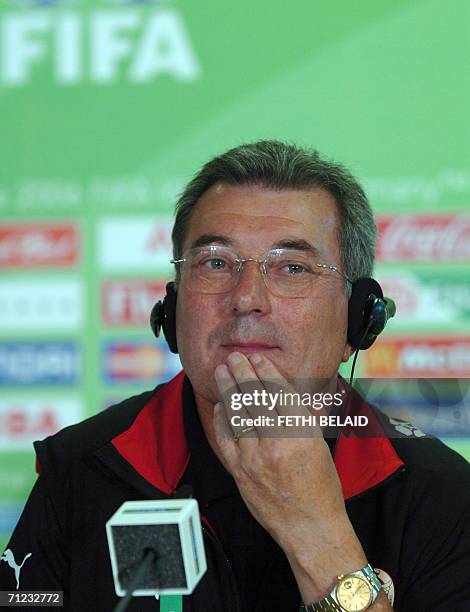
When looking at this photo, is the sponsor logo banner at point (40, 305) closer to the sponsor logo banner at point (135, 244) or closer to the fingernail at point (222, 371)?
the sponsor logo banner at point (135, 244)

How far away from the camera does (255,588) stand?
1.25 meters

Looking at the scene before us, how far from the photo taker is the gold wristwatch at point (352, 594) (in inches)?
40.8

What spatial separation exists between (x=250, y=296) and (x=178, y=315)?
154mm

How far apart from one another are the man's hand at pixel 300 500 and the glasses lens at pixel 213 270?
0.74 ft

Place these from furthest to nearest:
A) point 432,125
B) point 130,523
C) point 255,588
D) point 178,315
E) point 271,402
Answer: point 432,125, point 178,315, point 255,588, point 271,402, point 130,523

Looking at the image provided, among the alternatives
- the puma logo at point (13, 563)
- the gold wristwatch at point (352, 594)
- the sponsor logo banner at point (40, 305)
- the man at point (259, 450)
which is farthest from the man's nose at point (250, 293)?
the sponsor logo banner at point (40, 305)

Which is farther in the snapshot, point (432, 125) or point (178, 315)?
point (432, 125)

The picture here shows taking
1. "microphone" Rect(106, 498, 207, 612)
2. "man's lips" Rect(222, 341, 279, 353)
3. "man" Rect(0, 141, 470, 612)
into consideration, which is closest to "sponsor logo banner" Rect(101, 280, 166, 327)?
"man" Rect(0, 141, 470, 612)

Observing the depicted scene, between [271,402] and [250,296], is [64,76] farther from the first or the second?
[271,402]

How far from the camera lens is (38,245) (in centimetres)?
191

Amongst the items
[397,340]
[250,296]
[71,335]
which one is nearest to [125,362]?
[71,335]

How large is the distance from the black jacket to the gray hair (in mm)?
270

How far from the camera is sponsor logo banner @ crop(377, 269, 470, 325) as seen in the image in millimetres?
1825

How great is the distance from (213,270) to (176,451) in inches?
11.3
